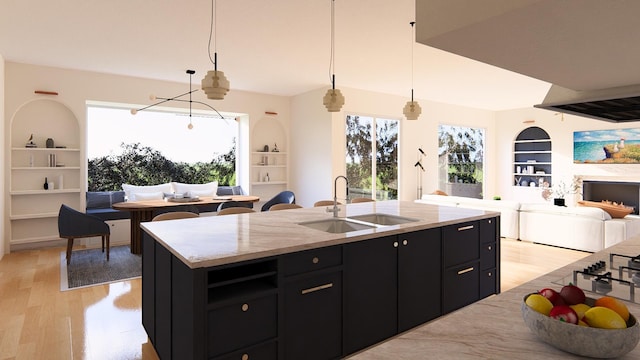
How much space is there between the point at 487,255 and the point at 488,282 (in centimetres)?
24

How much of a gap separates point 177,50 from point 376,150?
176 inches

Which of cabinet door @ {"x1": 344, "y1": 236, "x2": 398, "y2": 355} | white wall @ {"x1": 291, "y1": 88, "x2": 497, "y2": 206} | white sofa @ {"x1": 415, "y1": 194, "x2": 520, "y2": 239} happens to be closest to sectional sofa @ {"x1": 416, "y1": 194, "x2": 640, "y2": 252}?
white sofa @ {"x1": 415, "y1": 194, "x2": 520, "y2": 239}

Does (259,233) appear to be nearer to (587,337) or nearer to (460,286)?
(460,286)

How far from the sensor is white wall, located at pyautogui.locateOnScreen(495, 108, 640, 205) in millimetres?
8367

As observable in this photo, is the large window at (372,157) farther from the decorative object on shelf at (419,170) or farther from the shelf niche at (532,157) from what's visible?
the shelf niche at (532,157)

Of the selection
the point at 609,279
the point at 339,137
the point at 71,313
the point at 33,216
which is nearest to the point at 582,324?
the point at 609,279

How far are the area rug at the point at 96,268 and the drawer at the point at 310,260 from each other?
3.19 metres

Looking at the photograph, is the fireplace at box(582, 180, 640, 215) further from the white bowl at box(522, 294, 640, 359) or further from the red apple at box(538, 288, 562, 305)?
the white bowl at box(522, 294, 640, 359)

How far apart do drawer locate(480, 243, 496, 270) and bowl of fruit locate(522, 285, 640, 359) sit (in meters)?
2.40

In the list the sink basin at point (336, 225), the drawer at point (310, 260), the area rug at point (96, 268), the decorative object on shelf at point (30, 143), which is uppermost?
the decorative object on shelf at point (30, 143)

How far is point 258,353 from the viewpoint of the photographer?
1.93 m

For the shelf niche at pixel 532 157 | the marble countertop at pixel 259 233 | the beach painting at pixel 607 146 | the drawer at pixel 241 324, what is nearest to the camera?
the drawer at pixel 241 324

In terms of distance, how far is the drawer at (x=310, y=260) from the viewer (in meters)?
2.05

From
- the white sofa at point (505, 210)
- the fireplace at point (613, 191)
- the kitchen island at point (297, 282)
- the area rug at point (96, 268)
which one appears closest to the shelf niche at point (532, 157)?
the fireplace at point (613, 191)
